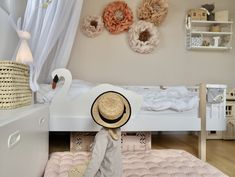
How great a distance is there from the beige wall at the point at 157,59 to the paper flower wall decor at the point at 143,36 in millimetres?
101

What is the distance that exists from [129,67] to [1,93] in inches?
88.8

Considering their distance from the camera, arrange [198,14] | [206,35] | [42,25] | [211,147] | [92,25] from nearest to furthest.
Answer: [42,25]
[211,147]
[92,25]
[198,14]
[206,35]

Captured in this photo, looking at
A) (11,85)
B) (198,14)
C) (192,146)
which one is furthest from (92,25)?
(11,85)

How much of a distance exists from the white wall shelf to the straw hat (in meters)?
2.33

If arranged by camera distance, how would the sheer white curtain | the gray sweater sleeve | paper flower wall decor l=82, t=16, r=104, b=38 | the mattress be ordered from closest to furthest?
1. the gray sweater sleeve
2. the mattress
3. the sheer white curtain
4. paper flower wall decor l=82, t=16, r=104, b=38

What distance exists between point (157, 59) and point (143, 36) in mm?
360

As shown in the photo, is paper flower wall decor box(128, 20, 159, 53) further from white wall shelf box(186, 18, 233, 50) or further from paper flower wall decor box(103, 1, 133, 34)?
white wall shelf box(186, 18, 233, 50)

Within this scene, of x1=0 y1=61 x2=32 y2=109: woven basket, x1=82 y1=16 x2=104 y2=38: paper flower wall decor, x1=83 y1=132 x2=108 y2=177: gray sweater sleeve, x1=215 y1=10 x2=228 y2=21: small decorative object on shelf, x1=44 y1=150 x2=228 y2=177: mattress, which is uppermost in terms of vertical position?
x1=215 y1=10 x2=228 y2=21: small decorative object on shelf

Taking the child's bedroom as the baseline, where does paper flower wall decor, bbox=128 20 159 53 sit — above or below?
above

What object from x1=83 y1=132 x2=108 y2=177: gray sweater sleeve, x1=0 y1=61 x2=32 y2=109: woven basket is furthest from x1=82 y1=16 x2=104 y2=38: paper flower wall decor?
x1=83 y1=132 x2=108 y2=177: gray sweater sleeve

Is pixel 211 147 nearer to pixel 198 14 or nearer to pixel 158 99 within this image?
pixel 158 99

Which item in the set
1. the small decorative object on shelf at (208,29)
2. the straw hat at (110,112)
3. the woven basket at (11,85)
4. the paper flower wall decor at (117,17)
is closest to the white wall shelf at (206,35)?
the small decorative object on shelf at (208,29)

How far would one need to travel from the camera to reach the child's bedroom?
1.35 metres

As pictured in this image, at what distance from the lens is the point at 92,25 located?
3.31 metres
